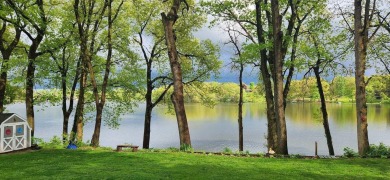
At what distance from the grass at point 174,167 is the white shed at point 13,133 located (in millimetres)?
827

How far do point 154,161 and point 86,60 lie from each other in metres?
10.4

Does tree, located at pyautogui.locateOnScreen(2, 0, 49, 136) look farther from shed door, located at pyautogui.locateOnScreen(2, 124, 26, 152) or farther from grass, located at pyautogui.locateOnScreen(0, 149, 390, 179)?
grass, located at pyautogui.locateOnScreen(0, 149, 390, 179)

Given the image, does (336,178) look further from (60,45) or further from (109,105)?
(109,105)

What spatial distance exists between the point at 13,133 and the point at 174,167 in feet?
26.7

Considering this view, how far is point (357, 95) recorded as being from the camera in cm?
1466

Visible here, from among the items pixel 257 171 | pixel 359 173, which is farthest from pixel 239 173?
pixel 359 173

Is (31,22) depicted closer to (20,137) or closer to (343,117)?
(20,137)

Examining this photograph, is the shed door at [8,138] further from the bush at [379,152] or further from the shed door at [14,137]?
the bush at [379,152]

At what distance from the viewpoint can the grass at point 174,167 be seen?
995 centimetres

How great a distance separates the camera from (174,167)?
36.4 feet

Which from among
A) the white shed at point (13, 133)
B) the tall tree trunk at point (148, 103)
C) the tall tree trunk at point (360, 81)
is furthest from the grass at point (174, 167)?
the tall tree trunk at point (148, 103)

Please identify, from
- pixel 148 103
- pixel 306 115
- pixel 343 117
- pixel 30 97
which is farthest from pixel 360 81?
pixel 306 115

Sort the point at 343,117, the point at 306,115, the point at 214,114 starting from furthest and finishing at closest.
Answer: the point at 214,114
the point at 306,115
the point at 343,117

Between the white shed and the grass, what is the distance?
0.83m
